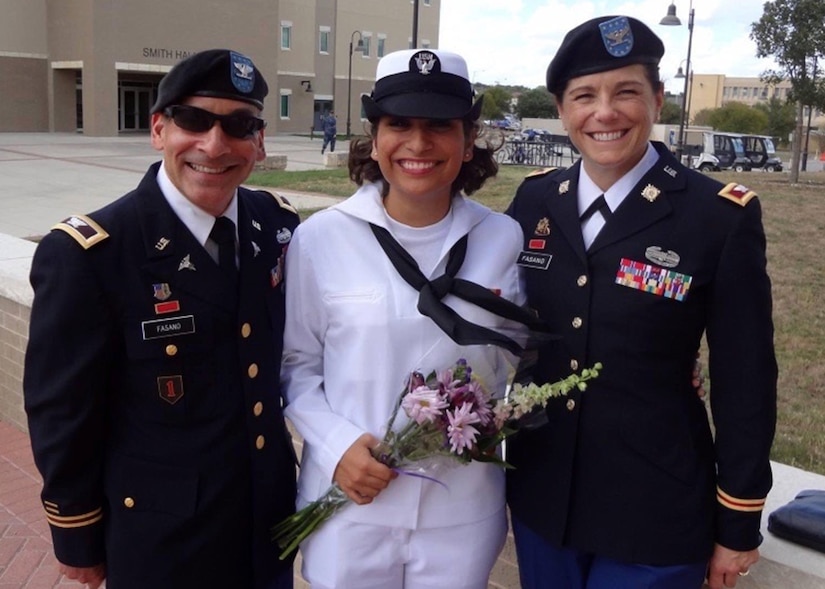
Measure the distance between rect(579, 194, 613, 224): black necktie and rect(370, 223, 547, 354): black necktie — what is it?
34 cm

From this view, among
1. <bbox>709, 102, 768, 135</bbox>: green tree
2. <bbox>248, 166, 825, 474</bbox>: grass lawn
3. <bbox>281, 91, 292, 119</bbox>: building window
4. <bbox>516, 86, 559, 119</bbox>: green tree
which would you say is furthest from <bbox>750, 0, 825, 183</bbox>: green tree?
<bbox>516, 86, 559, 119</bbox>: green tree

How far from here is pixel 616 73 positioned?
217 cm

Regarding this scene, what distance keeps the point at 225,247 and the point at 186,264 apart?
136mm

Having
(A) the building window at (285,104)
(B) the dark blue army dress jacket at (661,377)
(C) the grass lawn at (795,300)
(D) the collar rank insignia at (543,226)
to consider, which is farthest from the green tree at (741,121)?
(B) the dark blue army dress jacket at (661,377)

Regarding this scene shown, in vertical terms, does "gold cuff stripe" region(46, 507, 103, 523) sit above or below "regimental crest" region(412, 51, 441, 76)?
below

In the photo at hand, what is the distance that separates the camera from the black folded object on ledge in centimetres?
234

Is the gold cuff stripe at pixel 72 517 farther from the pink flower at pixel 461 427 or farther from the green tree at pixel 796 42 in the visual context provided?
the green tree at pixel 796 42

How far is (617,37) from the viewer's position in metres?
2.15

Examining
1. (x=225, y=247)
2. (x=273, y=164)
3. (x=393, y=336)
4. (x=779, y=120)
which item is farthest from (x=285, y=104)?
(x=393, y=336)

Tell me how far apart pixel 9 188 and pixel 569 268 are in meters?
15.3

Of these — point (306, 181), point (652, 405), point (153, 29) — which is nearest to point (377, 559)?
point (652, 405)

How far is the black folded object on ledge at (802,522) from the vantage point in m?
2.34

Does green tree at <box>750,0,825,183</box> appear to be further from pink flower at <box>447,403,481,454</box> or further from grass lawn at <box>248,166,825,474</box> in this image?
pink flower at <box>447,403,481,454</box>

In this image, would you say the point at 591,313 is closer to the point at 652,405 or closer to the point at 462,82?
the point at 652,405
